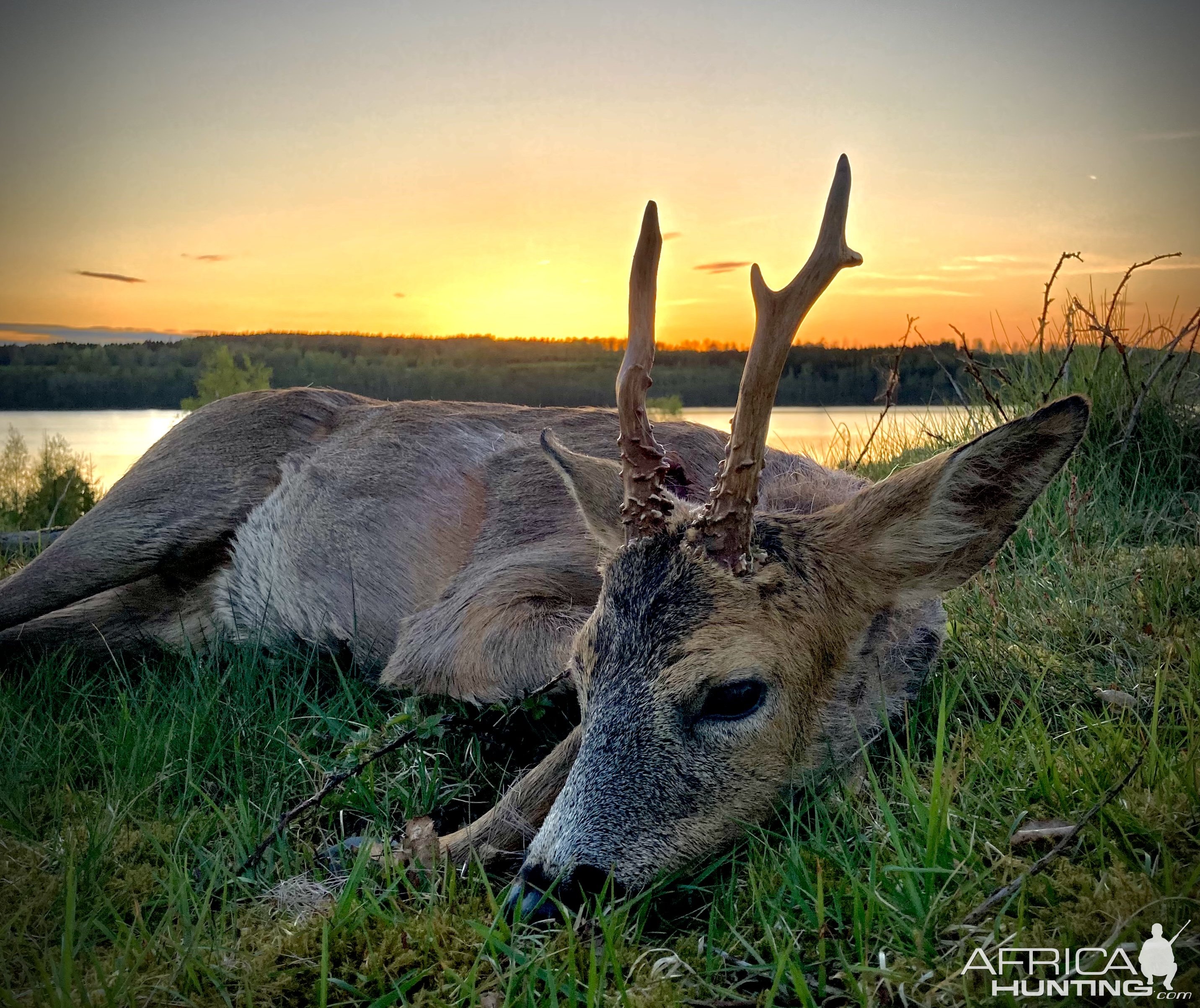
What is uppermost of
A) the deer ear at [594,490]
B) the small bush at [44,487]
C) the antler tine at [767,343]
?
the antler tine at [767,343]

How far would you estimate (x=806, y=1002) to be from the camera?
2035 mm

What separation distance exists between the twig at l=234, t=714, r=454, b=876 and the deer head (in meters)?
0.75

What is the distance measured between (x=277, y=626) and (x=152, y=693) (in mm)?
789

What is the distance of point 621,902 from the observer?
250 cm

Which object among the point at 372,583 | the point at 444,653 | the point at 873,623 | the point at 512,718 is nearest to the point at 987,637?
the point at 873,623

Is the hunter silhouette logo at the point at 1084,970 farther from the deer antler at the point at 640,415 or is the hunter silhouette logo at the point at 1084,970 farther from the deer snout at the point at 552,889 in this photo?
the deer antler at the point at 640,415

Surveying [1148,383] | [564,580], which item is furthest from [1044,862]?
[1148,383]

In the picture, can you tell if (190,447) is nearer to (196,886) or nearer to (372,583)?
(372,583)

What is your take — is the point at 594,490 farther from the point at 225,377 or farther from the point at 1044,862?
the point at 225,377

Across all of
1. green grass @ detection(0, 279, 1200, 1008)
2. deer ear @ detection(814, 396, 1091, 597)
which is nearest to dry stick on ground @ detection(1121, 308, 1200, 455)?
green grass @ detection(0, 279, 1200, 1008)

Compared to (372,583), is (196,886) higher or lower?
lower

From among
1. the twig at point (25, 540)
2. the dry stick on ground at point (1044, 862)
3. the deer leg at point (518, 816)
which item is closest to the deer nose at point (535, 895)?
the deer leg at point (518, 816)

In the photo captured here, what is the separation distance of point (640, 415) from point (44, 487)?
10.6 metres

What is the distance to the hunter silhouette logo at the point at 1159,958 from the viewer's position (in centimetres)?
187
